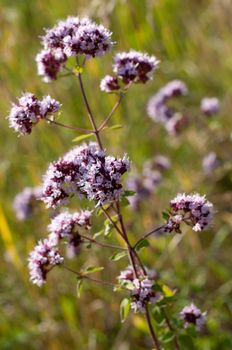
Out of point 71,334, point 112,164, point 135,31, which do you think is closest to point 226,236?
point 71,334

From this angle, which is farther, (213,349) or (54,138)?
(54,138)

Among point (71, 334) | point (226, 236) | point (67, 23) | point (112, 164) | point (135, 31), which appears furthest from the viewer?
point (135, 31)

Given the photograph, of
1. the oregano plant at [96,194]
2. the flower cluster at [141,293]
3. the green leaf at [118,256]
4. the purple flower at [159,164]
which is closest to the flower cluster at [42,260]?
the oregano plant at [96,194]

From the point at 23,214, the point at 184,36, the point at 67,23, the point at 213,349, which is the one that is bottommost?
the point at 213,349

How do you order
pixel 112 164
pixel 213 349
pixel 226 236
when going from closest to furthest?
pixel 112 164, pixel 213 349, pixel 226 236

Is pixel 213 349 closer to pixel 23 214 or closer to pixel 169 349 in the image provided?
pixel 169 349

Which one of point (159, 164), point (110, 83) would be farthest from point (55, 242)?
point (159, 164)

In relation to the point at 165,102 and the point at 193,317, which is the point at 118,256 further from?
the point at 165,102

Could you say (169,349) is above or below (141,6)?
below
